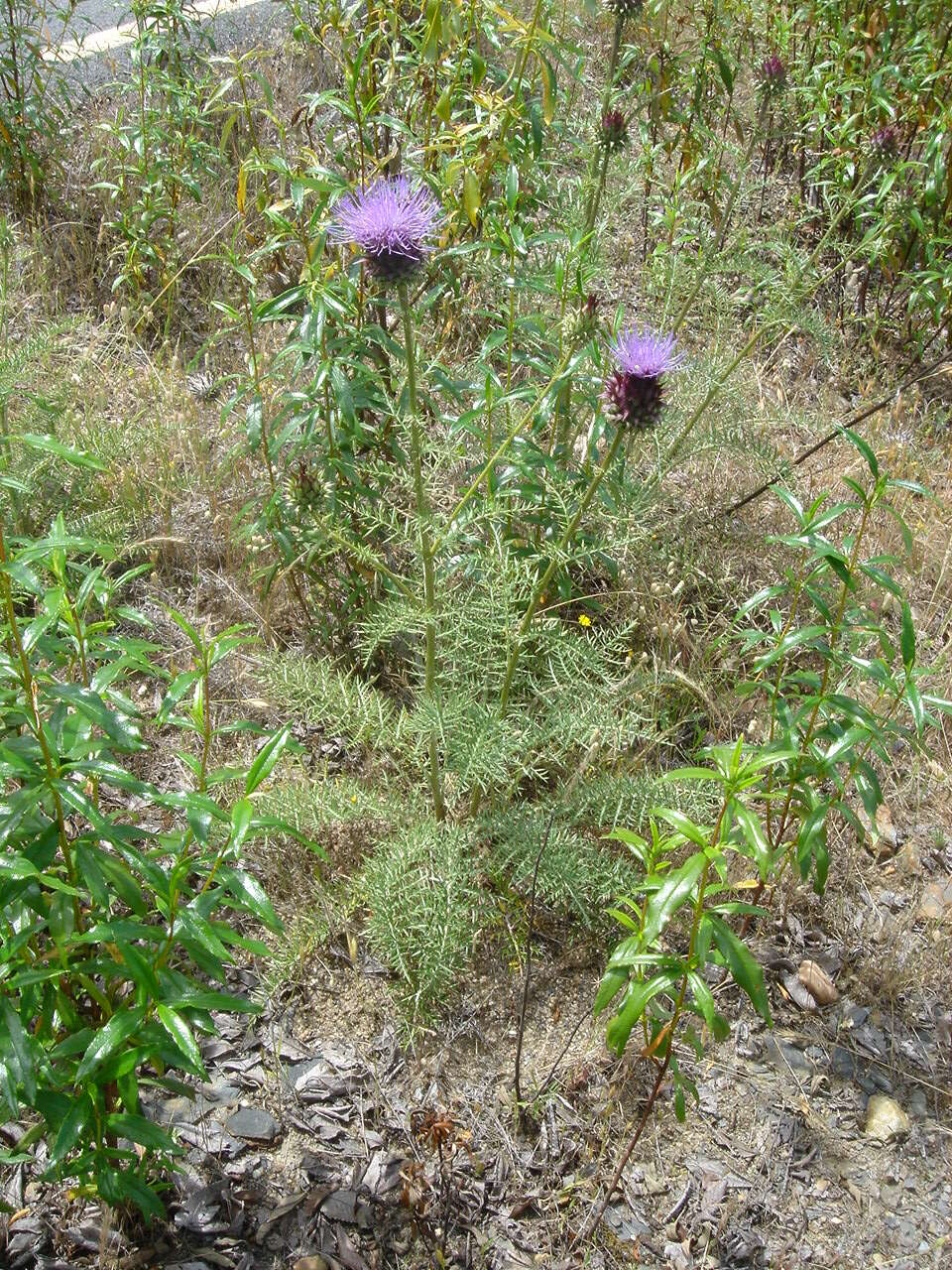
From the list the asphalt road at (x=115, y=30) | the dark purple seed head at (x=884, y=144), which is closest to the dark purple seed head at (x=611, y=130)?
the dark purple seed head at (x=884, y=144)

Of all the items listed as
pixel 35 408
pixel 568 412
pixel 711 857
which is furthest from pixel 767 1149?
pixel 35 408

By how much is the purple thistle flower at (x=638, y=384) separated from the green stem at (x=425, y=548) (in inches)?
17.0

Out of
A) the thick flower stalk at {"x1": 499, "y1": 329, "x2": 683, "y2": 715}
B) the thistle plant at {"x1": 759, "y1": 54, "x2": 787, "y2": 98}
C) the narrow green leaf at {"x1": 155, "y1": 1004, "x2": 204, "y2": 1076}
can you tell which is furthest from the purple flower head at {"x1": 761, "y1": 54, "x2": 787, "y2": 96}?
the narrow green leaf at {"x1": 155, "y1": 1004, "x2": 204, "y2": 1076}

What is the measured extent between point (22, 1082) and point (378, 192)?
1.87 metres

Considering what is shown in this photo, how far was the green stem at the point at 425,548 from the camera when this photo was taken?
212 centimetres

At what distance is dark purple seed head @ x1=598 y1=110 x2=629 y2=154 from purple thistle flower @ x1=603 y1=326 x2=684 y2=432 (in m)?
0.64

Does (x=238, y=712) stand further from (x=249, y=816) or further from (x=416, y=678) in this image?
(x=249, y=816)

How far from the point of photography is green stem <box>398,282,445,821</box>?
2125 millimetres

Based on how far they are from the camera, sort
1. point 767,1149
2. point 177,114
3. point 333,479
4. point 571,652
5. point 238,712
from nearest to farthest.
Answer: point 767,1149
point 571,652
point 333,479
point 238,712
point 177,114

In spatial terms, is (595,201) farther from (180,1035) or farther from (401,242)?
(180,1035)

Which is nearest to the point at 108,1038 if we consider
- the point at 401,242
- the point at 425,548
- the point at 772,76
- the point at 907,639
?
the point at 425,548

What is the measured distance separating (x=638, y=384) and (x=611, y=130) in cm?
81

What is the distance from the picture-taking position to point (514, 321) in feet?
8.22

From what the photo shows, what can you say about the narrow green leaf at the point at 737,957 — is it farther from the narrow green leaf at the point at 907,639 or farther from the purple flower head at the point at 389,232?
the purple flower head at the point at 389,232
